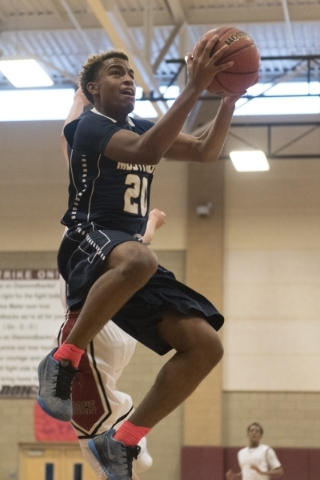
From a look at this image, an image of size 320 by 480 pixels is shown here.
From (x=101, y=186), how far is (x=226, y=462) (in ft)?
38.6

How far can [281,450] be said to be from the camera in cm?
1464

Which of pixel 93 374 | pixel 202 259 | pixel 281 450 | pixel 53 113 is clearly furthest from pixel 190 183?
pixel 93 374

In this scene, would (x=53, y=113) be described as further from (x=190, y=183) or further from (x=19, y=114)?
(x=190, y=183)

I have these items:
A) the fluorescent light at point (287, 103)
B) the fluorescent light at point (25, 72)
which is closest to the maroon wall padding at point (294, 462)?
the fluorescent light at point (287, 103)

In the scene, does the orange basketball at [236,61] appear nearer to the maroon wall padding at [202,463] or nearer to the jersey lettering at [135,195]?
the jersey lettering at [135,195]

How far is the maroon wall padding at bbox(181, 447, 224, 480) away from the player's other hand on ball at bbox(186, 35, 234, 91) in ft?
39.6

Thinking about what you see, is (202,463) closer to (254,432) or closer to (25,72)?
(254,432)

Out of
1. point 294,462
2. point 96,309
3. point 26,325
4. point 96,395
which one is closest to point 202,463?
point 294,462

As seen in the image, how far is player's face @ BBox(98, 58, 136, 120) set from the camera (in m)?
4.09

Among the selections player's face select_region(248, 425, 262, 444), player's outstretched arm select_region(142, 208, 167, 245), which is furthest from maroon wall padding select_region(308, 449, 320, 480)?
player's outstretched arm select_region(142, 208, 167, 245)

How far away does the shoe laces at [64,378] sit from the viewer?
3.66 meters

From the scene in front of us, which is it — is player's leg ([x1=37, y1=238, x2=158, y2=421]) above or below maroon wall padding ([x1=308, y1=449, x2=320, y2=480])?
below

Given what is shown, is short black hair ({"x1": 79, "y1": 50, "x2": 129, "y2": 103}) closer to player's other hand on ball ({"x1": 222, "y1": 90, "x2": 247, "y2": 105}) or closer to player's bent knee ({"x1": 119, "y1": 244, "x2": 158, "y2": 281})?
player's other hand on ball ({"x1": 222, "y1": 90, "x2": 247, "y2": 105})

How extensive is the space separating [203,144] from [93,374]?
1.46m
